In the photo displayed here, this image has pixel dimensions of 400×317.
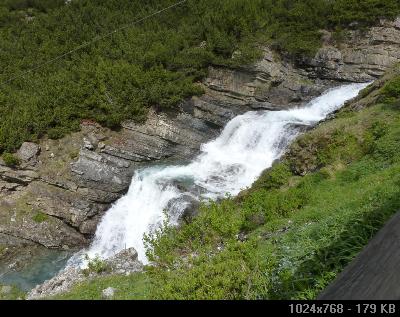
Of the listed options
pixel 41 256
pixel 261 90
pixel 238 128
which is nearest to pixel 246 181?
Answer: pixel 238 128

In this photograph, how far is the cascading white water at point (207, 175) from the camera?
17.9 m

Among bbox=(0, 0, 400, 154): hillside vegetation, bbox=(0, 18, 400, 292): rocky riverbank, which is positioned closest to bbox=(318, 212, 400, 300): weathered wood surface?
bbox=(0, 18, 400, 292): rocky riverbank

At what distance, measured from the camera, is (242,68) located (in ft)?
81.3

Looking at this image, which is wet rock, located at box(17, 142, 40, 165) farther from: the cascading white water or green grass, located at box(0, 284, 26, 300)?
green grass, located at box(0, 284, 26, 300)

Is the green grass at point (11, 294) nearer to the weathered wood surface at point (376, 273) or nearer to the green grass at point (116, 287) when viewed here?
the green grass at point (116, 287)

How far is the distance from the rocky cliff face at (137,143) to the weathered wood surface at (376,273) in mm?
18185

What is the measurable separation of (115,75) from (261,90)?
9201 mm

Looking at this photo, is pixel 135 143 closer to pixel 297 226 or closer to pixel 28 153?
pixel 28 153

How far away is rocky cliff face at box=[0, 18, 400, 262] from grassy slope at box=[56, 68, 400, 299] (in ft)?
28.8

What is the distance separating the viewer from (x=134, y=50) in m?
25.8

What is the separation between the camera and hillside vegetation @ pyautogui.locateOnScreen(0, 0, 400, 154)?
2202 centimetres
